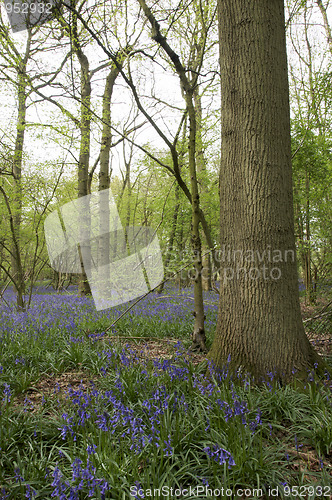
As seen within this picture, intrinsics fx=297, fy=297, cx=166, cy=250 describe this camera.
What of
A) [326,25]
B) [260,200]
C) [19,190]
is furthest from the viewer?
[326,25]

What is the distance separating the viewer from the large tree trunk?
2.60m

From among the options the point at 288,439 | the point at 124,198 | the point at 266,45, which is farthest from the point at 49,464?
the point at 124,198

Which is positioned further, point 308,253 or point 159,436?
point 308,253

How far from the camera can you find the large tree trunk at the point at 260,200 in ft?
8.53

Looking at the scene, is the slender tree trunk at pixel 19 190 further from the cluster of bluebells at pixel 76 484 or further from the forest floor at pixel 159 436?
the cluster of bluebells at pixel 76 484

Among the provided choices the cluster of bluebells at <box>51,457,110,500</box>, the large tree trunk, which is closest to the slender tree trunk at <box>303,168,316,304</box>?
the large tree trunk

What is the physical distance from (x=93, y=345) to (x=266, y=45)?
3.83 meters

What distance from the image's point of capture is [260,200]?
2.64 metres

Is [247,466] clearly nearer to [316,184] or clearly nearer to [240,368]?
[240,368]

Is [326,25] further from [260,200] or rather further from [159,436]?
[159,436]

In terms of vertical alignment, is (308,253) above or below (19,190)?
below

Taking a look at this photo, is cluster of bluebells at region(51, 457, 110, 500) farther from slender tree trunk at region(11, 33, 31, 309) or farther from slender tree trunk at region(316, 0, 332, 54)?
slender tree trunk at region(316, 0, 332, 54)

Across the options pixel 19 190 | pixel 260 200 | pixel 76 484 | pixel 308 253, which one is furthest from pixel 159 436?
pixel 19 190

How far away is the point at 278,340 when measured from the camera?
257cm
